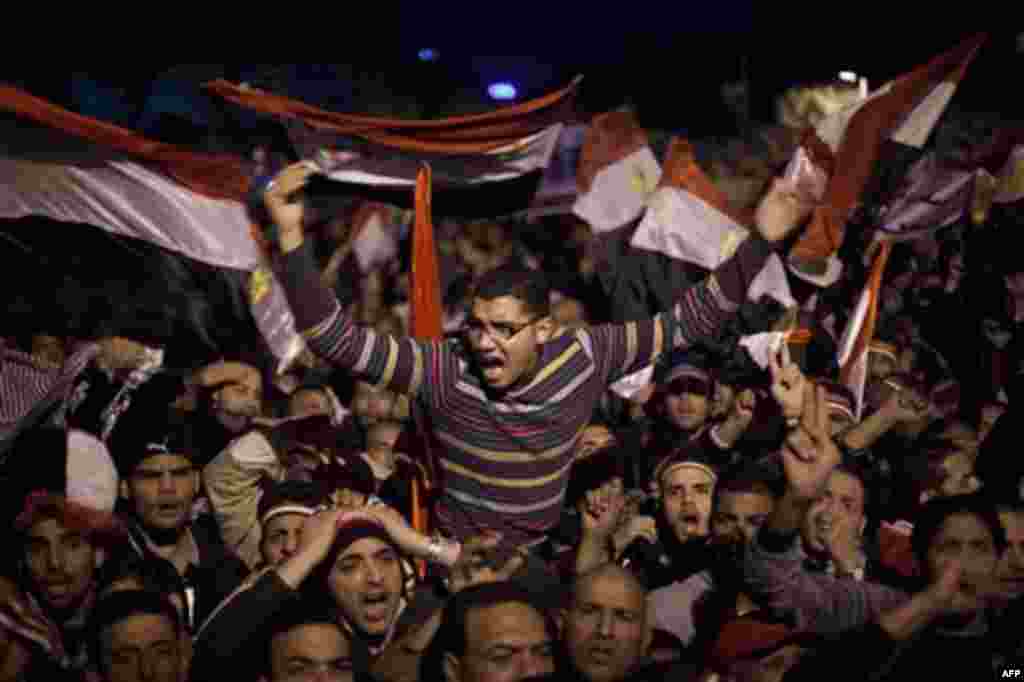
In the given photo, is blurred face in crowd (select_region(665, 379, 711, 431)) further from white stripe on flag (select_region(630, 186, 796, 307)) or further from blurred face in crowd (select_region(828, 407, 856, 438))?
white stripe on flag (select_region(630, 186, 796, 307))

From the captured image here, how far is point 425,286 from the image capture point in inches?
216

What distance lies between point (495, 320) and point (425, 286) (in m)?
1.15

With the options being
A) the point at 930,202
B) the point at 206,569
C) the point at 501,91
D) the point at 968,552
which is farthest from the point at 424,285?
the point at 501,91

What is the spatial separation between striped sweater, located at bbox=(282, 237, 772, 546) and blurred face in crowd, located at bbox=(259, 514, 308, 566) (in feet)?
1.92

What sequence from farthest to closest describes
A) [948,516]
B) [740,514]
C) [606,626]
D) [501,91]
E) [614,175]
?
[501,91], [614,175], [740,514], [948,516], [606,626]

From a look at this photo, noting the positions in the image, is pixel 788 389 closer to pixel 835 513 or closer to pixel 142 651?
pixel 835 513

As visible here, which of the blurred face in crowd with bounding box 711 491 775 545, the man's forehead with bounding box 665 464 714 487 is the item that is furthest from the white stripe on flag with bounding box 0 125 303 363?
the blurred face in crowd with bounding box 711 491 775 545

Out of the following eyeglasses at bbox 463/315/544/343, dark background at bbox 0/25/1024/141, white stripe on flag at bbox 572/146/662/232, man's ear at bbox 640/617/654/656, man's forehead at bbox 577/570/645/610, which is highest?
dark background at bbox 0/25/1024/141

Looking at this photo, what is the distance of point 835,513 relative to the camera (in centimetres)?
468

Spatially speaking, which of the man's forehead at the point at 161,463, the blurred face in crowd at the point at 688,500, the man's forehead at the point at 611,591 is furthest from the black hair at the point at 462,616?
the man's forehead at the point at 161,463

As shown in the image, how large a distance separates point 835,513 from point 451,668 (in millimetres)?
1667

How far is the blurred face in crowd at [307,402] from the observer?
6832 millimetres

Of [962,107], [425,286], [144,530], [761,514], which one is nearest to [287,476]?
[144,530]

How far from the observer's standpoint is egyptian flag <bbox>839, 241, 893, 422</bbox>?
6.29 metres
